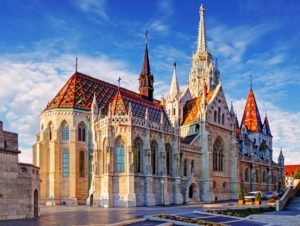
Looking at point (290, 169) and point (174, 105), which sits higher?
point (174, 105)

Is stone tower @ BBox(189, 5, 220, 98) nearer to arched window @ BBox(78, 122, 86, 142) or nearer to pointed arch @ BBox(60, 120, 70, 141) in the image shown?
arched window @ BBox(78, 122, 86, 142)

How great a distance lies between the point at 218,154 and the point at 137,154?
58.6 feet

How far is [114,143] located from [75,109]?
30.6 ft

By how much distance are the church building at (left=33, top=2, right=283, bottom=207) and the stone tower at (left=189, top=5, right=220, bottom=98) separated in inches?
802

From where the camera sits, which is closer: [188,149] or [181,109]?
[188,149]

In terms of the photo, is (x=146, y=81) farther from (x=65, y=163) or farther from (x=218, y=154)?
(x=65, y=163)

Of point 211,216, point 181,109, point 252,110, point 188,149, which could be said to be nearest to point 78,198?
point 188,149

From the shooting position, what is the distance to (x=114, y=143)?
4191cm

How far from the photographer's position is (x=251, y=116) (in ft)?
281

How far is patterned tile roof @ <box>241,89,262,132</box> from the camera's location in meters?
84.6

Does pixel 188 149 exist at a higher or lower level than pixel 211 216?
higher

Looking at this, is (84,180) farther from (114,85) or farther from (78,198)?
(114,85)

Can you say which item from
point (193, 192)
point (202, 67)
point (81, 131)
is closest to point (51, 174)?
point (81, 131)

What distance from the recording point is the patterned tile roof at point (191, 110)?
56.9 metres
